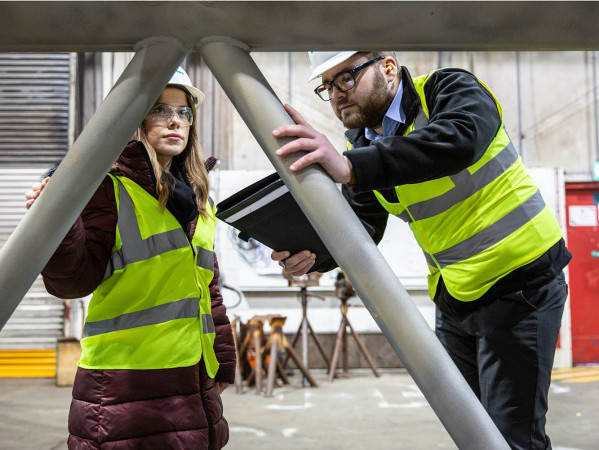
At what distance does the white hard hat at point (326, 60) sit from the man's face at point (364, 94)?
3cm

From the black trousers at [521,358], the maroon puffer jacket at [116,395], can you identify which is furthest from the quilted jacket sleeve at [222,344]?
the black trousers at [521,358]

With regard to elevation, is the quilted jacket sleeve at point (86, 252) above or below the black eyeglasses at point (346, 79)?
below

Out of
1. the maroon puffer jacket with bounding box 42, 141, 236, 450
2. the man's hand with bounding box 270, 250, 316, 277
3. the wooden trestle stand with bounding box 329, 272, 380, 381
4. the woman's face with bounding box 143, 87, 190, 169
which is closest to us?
the maroon puffer jacket with bounding box 42, 141, 236, 450

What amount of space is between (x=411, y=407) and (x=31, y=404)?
337cm

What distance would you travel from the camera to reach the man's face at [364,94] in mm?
1466

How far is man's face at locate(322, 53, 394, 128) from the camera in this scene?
147 cm

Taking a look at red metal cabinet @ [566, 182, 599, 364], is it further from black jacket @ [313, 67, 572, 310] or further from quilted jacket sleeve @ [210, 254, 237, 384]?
quilted jacket sleeve @ [210, 254, 237, 384]

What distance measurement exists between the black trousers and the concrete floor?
2364 millimetres

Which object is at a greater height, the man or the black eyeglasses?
the black eyeglasses

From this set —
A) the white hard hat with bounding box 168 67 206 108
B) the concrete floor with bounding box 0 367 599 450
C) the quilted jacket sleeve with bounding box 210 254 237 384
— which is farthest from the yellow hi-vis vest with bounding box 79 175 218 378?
the concrete floor with bounding box 0 367 599 450

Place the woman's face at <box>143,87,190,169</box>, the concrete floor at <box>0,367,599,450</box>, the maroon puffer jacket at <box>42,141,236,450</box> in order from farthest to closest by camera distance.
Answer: the concrete floor at <box>0,367,599,450</box>, the woman's face at <box>143,87,190,169</box>, the maroon puffer jacket at <box>42,141,236,450</box>

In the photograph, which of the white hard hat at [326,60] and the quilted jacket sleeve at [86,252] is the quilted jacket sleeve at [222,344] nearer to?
the quilted jacket sleeve at [86,252]

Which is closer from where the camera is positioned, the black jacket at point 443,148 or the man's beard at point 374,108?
the black jacket at point 443,148

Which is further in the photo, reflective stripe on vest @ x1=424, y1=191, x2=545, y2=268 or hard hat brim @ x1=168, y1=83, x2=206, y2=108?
hard hat brim @ x1=168, y1=83, x2=206, y2=108
